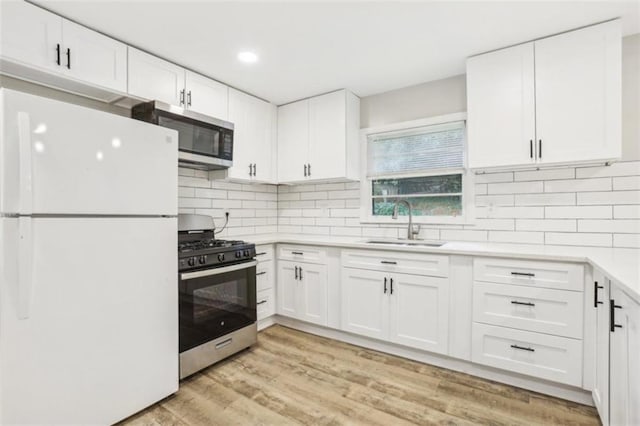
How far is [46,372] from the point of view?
4.83 feet

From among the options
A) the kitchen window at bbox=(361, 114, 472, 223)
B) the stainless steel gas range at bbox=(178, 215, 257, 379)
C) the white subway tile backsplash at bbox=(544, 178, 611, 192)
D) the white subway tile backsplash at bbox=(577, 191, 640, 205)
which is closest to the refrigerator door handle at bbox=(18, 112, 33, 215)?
the stainless steel gas range at bbox=(178, 215, 257, 379)

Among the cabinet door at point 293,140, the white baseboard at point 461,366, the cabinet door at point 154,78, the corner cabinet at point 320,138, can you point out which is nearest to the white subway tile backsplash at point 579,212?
the white baseboard at point 461,366

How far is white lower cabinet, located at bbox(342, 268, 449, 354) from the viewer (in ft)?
7.81

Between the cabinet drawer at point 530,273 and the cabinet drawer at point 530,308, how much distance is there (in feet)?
0.12

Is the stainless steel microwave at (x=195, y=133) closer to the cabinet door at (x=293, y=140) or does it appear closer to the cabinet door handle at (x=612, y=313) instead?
the cabinet door at (x=293, y=140)

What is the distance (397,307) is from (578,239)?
4.60ft

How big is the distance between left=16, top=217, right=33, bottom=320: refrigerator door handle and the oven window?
1121mm

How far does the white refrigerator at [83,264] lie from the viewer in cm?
138

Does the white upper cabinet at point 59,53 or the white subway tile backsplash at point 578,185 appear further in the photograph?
the white subway tile backsplash at point 578,185

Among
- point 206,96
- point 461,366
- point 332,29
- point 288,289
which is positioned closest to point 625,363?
point 461,366

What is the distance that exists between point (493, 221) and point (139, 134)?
8.72ft

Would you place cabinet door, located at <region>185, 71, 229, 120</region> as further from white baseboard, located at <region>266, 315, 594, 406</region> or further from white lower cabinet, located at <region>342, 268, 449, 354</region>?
white baseboard, located at <region>266, 315, 594, 406</region>

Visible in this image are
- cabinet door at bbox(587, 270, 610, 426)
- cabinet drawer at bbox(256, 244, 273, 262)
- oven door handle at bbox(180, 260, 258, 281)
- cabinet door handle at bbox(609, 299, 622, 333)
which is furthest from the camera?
cabinet drawer at bbox(256, 244, 273, 262)

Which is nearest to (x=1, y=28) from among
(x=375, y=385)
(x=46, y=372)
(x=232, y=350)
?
(x=46, y=372)
